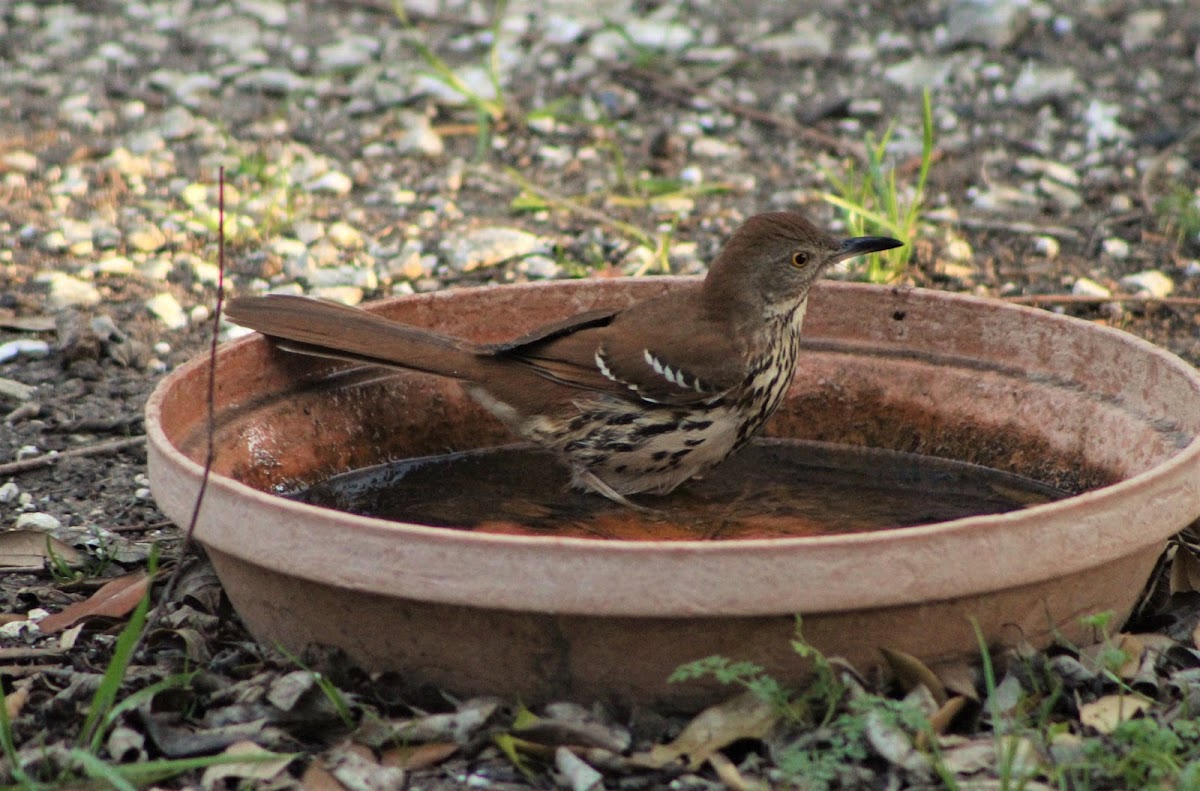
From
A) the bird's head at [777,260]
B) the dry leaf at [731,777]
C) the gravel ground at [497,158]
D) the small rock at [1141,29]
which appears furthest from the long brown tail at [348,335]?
the small rock at [1141,29]

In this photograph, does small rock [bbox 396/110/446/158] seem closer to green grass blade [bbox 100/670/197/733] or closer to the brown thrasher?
the brown thrasher

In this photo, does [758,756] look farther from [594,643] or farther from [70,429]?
[70,429]

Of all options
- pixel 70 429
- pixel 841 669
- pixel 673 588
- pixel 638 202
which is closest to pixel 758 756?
pixel 841 669

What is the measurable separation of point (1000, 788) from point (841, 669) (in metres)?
0.37

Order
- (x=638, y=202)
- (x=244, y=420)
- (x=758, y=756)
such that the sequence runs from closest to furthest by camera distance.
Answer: (x=758, y=756) → (x=244, y=420) → (x=638, y=202)

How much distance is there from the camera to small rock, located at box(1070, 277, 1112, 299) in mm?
5789

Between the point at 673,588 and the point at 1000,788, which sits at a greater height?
the point at 673,588

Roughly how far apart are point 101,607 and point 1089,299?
3599 mm

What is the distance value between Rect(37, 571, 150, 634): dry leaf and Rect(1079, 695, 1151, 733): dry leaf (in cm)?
203

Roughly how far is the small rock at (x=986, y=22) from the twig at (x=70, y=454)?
5.00 meters

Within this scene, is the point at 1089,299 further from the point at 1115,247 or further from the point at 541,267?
the point at 541,267

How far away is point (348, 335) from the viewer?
4023 millimetres

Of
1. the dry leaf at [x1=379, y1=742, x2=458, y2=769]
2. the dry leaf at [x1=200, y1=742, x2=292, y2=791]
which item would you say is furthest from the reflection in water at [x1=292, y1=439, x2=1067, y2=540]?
the dry leaf at [x1=200, y1=742, x2=292, y2=791]

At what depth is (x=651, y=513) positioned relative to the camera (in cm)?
430
